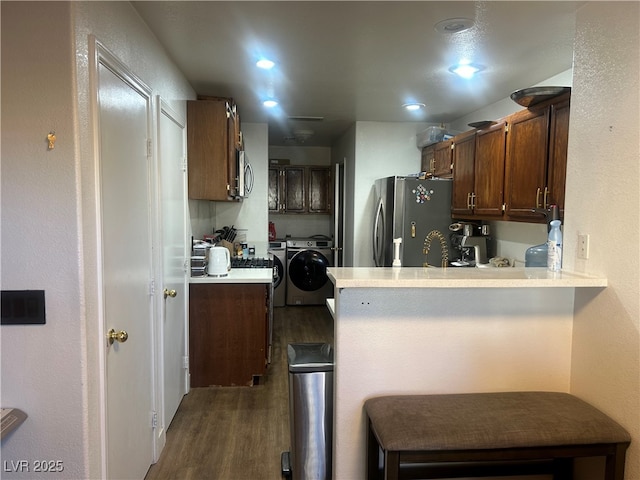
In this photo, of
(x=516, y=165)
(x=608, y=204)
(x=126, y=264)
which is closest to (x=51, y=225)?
(x=126, y=264)

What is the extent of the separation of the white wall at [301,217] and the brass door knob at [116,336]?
17.1 ft

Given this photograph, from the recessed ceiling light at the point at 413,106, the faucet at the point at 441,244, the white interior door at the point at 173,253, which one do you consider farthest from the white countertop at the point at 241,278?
the recessed ceiling light at the point at 413,106

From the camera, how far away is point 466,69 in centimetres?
290

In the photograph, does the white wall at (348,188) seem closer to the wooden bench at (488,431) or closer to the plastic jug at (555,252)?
the plastic jug at (555,252)

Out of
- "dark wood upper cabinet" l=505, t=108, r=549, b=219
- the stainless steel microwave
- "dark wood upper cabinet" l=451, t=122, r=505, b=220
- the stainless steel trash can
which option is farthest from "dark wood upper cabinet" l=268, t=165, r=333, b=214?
the stainless steel trash can

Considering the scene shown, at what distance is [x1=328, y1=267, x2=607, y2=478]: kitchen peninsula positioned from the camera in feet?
6.38

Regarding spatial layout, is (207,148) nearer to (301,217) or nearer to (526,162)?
(526,162)

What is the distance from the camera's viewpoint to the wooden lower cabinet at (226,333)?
11.2 ft

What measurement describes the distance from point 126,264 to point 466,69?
2.43m

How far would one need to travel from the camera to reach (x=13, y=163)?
144cm

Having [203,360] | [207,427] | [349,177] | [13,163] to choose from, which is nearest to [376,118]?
[349,177]

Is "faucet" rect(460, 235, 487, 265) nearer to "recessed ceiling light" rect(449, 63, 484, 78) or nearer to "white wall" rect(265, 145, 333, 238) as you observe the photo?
"recessed ceiling light" rect(449, 63, 484, 78)

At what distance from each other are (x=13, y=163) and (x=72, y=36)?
467 millimetres

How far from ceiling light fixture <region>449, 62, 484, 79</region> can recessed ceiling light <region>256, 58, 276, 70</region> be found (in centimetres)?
119
